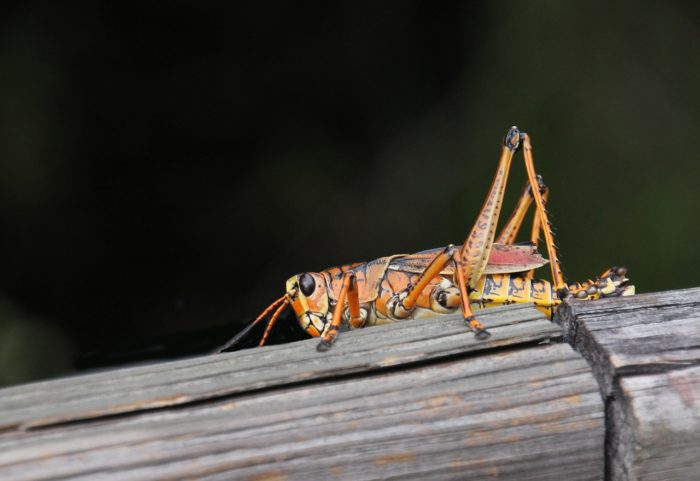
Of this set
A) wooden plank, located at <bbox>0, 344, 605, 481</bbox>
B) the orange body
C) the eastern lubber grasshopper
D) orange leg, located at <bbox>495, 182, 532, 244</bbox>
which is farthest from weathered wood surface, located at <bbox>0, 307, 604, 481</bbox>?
orange leg, located at <bbox>495, 182, 532, 244</bbox>

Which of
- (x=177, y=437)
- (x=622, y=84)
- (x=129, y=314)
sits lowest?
(x=129, y=314)

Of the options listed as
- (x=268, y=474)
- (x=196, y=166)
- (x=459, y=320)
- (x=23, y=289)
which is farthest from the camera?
(x=196, y=166)

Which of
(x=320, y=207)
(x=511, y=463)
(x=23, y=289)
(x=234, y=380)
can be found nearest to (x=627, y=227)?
(x=320, y=207)

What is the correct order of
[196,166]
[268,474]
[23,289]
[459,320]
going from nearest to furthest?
1. [268,474]
2. [459,320]
3. [23,289]
4. [196,166]

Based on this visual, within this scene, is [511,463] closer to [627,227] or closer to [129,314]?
[627,227]

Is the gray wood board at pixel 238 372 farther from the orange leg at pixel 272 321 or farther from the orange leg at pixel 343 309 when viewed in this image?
the orange leg at pixel 272 321

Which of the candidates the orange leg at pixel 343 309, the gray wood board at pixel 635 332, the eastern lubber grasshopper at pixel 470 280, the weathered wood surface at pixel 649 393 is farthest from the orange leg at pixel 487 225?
the weathered wood surface at pixel 649 393

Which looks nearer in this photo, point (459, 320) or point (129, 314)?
point (459, 320)
